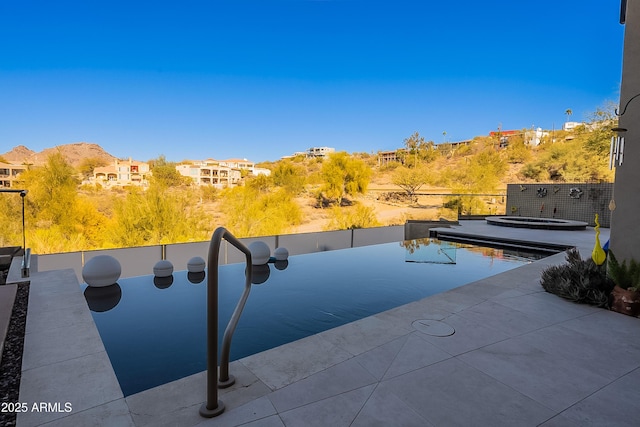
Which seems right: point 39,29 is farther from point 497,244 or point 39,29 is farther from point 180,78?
point 497,244

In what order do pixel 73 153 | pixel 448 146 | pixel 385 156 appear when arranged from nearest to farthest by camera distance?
pixel 73 153 → pixel 448 146 → pixel 385 156

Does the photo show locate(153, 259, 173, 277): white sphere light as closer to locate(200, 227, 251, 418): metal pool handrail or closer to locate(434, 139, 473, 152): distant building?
locate(200, 227, 251, 418): metal pool handrail

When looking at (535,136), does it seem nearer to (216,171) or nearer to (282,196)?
(282,196)

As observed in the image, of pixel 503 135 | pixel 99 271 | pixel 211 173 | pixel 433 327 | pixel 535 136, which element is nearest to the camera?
pixel 433 327

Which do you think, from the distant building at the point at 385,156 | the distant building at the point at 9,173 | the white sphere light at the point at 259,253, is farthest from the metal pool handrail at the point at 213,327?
the distant building at the point at 385,156

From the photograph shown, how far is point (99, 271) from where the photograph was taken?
5.18m

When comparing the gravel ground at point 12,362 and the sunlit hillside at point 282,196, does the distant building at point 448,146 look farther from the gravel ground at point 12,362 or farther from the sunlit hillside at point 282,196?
the gravel ground at point 12,362

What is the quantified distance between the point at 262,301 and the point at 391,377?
106 inches

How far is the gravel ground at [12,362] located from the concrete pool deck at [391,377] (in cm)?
5

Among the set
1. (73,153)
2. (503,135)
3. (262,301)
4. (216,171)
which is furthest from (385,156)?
(262,301)

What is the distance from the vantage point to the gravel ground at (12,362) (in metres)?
1.98

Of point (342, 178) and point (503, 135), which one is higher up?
point (503, 135)

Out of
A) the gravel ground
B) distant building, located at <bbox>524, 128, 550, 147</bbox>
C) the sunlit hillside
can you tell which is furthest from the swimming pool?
distant building, located at <bbox>524, 128, 550, 147</bbox>

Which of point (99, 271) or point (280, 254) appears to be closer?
point (99, 271)
